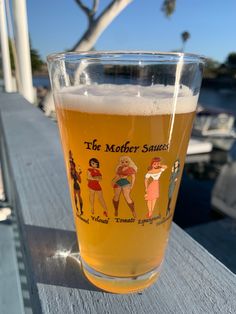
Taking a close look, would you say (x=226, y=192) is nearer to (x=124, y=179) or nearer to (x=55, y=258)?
(x=55, y=258)

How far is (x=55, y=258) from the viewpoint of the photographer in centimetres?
46

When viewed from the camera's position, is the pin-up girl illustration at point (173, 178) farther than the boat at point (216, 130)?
No

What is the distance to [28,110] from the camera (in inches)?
60.1

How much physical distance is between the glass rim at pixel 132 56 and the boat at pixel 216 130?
9.86m

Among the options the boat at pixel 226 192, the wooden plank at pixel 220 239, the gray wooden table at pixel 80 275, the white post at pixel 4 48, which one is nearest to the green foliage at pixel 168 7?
the boat at pixel 226 192

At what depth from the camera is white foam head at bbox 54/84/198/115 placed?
0.31 metres

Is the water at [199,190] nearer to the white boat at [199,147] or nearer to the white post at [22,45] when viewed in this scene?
the white boat at [199,147]

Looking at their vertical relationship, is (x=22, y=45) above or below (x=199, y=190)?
above

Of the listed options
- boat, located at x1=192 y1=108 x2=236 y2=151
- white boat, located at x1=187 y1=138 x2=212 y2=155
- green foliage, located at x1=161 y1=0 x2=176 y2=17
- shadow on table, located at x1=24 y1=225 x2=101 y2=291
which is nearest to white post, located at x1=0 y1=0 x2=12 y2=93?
shadow on table, located at x1=24 y1=225 x2=101 y2=291

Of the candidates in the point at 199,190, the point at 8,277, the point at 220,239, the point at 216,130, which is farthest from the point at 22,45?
the point at 216,130

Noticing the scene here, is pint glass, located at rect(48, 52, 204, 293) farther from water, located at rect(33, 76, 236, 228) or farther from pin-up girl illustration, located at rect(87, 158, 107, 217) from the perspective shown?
water, located at rect(33, 76, 236, 228)

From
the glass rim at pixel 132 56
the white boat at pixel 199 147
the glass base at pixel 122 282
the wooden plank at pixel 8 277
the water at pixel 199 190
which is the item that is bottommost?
the water at pixel 199 190

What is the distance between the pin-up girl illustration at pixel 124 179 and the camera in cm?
31

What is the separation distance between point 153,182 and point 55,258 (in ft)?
0.71
